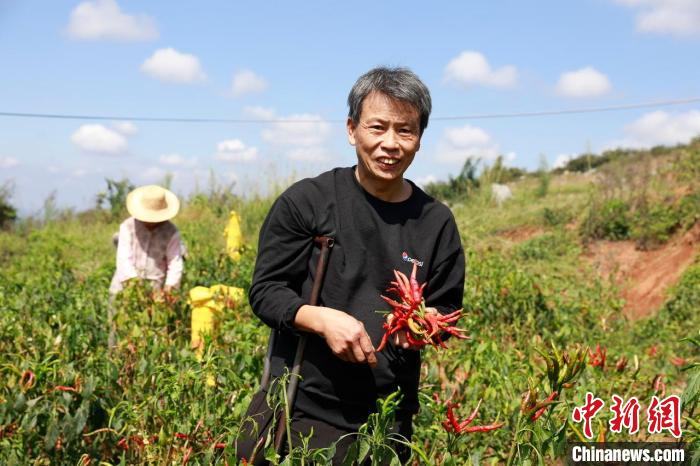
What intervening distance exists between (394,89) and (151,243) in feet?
11.6

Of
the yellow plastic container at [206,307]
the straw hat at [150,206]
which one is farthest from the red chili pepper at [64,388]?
A: the straw hat at [150,206]

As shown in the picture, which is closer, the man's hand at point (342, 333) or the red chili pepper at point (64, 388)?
the man's hand at point (342, 333)

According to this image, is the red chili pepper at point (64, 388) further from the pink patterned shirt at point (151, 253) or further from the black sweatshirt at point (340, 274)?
the pink patterned shirt at point (151, 253)

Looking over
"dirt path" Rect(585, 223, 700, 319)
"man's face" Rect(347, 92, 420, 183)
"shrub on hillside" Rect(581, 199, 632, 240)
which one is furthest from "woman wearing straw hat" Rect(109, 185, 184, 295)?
"shrub on hillside" Rect(581, 199, 632, 240)

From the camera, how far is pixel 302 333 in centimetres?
193

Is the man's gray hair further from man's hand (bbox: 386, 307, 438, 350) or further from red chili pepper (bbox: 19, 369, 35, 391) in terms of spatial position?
red chili pepper (bbox: 19, 369, 35, 391)

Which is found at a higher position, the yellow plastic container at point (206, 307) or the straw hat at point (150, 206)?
the straw hat at point (150, 206)

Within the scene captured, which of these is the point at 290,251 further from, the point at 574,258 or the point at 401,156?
the point at 574,258

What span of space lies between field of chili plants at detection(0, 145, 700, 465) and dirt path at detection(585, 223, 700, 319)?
1.31 meters

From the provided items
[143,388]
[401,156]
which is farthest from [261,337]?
[401,156]

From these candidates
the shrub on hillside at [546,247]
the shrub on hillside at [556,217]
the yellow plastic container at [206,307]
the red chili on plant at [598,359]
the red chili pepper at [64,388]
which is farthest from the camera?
the shrub on hillside at [556,217]

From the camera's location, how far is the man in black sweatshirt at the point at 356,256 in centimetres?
195

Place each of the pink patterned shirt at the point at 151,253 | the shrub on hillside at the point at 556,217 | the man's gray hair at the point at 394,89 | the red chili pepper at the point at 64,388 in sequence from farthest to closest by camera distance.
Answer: the shrub on hillside at the point at 556,217, the pink patterned shirt at the point at 151,253, the red chili pepper at the point at 64,388, the man's gray hair at the point at 394,89

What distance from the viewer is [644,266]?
31.5 feet
